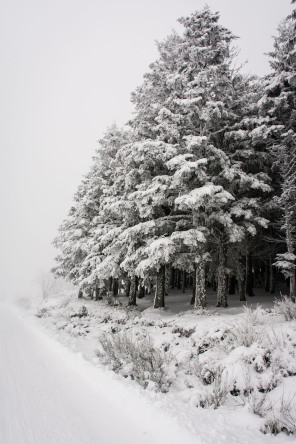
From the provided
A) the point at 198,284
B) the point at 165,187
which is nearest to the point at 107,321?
the point at 198,284

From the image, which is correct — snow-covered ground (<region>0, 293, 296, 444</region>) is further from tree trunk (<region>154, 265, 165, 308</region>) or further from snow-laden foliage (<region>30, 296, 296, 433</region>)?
tree trunk (<region>154, 265, 165, 308</region>)

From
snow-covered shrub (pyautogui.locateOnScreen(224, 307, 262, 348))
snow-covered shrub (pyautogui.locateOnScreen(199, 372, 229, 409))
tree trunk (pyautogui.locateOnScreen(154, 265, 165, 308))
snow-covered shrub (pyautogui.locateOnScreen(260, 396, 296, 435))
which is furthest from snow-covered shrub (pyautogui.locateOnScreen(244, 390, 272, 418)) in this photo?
tree trunk (pyautogui.locateOnScreen(154, 265, 165, 308))

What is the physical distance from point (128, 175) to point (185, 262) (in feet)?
19.8

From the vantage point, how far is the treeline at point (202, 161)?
41.2 ft

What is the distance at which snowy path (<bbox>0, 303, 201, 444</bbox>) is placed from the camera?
3.48 metres

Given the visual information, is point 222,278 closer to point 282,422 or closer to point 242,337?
point 242,337

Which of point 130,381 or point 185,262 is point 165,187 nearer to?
point 185,262

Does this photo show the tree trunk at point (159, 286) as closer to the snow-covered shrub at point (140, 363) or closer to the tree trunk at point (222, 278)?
the tree trunk at point (222, 278)

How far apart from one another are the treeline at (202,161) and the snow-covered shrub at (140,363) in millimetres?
5491

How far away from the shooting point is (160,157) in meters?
13.2

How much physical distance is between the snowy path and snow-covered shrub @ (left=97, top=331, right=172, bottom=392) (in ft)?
1.34

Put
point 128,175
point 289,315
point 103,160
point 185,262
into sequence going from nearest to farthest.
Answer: point 289,315 → point 185,262 → point 128,175 → point 103,160

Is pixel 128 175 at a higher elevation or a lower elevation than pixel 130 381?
higher

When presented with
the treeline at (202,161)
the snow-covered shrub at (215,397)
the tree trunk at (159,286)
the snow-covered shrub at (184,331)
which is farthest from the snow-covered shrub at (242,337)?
the tree trunk at (159,286)
